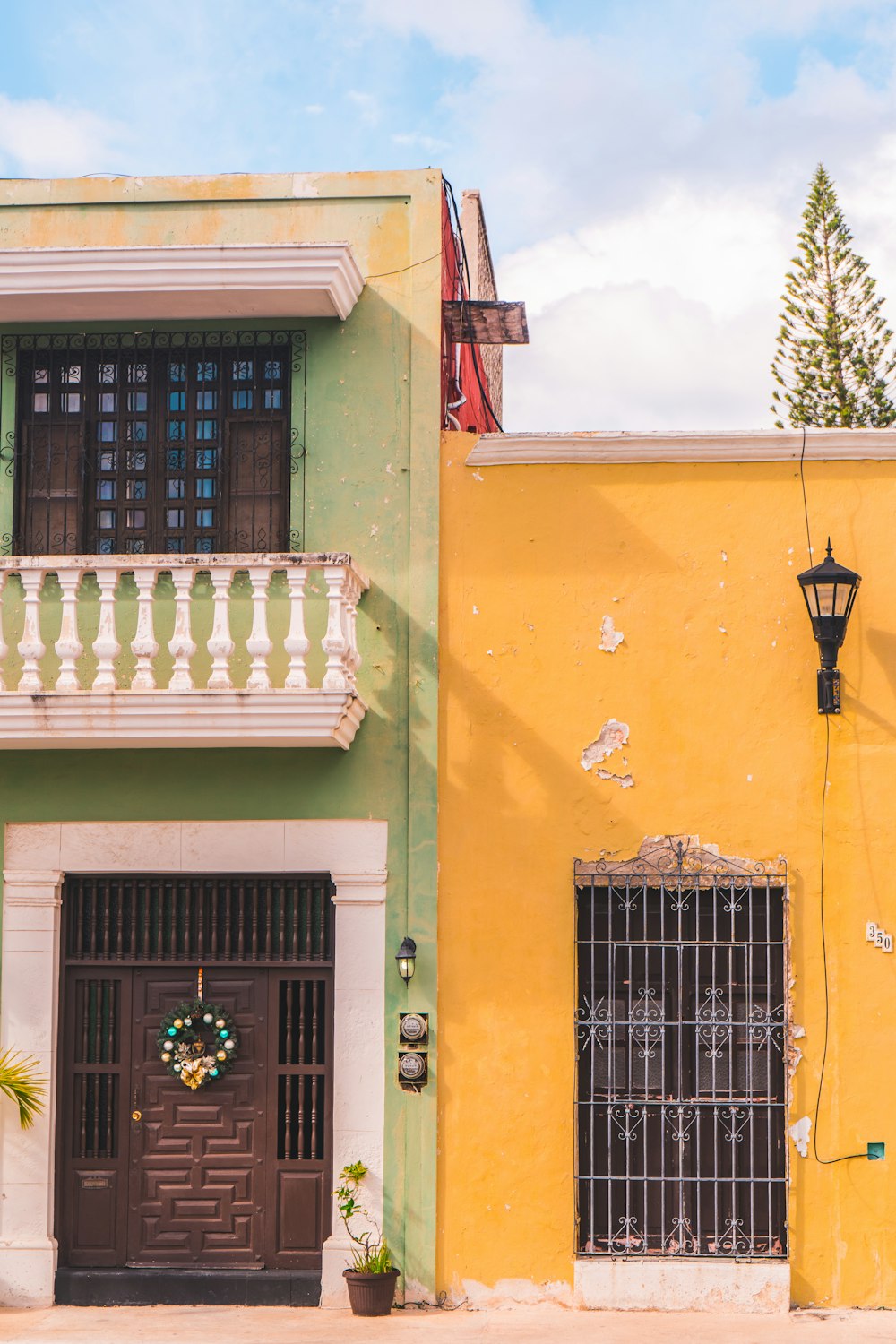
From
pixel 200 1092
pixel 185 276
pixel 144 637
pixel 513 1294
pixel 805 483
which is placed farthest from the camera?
pixel 805 483

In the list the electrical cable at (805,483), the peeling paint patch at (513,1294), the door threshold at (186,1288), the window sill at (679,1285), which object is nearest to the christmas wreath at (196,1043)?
the door threshold at (186,1288)

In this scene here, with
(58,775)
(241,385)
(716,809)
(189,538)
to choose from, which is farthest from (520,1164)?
(241,385)

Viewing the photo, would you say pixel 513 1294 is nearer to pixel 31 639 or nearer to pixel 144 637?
pixel 144 637

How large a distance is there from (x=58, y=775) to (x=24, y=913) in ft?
2.86

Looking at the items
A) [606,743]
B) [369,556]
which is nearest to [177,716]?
[369,556]

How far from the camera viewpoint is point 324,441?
979cm

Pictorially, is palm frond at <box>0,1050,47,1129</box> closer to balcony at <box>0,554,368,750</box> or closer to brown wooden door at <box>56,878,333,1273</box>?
brown wooden door at <box>56,878,333,1273</box>

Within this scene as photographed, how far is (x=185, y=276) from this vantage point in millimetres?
9422

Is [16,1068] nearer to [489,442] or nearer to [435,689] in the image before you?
[435,689]

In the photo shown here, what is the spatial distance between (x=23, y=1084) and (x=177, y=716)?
2.38m

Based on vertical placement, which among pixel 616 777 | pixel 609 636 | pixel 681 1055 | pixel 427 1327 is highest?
pixel 609 636

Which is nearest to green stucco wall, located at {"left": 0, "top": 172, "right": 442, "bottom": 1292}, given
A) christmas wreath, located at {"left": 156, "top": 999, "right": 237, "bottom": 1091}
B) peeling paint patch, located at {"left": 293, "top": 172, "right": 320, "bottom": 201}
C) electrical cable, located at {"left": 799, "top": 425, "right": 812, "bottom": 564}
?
peeling paint patch, located at {"left": 293, "top": 172, "right": 320, "bottom": 201}

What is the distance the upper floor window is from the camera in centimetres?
992

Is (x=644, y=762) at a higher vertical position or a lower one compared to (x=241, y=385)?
lower
